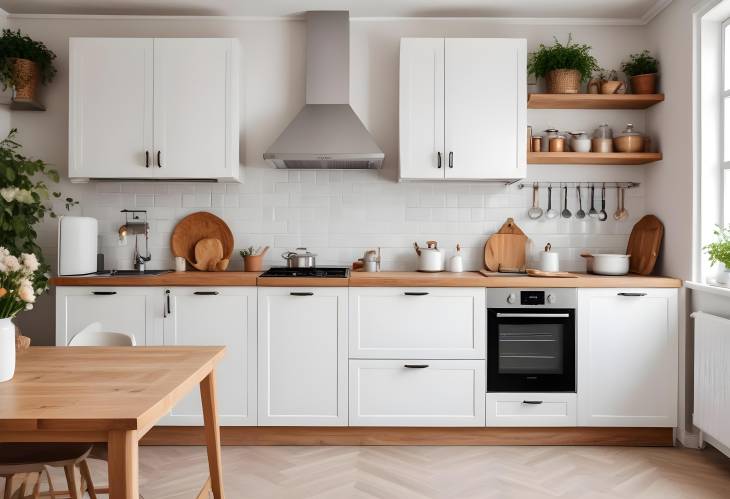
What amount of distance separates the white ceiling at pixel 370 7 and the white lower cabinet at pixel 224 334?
198 cm

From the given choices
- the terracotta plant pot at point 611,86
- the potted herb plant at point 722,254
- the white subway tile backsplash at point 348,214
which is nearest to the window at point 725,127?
the potted herb plant at point 722,254

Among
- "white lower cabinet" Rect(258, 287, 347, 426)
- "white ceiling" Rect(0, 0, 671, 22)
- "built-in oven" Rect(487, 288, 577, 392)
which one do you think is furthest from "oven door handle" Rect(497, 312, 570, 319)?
"white ceiling" Rect(0, 0, 671, 22)

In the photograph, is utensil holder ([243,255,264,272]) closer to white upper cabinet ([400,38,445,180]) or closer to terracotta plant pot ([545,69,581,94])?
white upper cabinet ([400,38,445,180])

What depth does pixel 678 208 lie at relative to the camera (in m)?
3.47

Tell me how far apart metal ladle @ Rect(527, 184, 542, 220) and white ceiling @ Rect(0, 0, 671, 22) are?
4.06 feet

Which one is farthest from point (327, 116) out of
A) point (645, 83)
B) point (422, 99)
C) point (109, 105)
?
point (645, 83)

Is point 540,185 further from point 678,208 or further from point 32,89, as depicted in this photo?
point 32,89

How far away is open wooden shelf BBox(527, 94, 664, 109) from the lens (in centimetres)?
367

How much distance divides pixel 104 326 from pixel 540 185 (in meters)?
3.12

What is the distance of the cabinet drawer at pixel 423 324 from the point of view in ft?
11.0

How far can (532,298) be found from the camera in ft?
11.0

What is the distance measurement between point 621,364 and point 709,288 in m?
0.68

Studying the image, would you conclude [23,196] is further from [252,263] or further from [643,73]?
[643,73]

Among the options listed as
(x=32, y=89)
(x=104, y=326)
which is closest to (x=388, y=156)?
(x=104, y=326)
